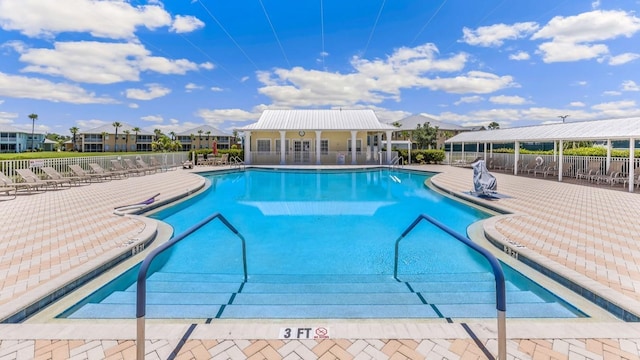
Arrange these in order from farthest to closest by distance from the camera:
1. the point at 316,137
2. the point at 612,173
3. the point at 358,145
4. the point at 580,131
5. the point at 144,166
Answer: the point at 358,145
the point at 316,137
the point at 144,166
the point at 580,131
the point at 612,173

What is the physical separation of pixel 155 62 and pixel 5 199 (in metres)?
20.0

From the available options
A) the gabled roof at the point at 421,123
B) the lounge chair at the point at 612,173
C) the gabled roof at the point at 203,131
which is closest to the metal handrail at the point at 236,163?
the lounge chair at the point at 612,173

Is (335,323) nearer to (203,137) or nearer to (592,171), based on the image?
(592,171)

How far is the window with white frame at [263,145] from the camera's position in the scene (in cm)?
2728

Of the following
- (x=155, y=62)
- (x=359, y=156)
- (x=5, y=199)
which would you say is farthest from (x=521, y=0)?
(x=155, y=62)

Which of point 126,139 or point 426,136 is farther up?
point 126,139

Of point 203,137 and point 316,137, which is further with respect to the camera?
point 203,137

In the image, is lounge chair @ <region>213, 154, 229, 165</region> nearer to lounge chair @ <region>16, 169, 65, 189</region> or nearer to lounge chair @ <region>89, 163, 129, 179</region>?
lounge chair @ <region>89, 163, 129, 179</region>

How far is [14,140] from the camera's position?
6650 cm

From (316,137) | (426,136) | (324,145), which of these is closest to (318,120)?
(316,137)

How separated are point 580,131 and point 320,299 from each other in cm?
1639

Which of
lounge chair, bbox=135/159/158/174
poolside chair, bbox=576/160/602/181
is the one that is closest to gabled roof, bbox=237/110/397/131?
lounge chair, bbox=135/159/158/174

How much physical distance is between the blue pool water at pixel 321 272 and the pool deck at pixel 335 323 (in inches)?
15.6

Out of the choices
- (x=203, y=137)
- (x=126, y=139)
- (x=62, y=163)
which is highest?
(x=203, y=137)
